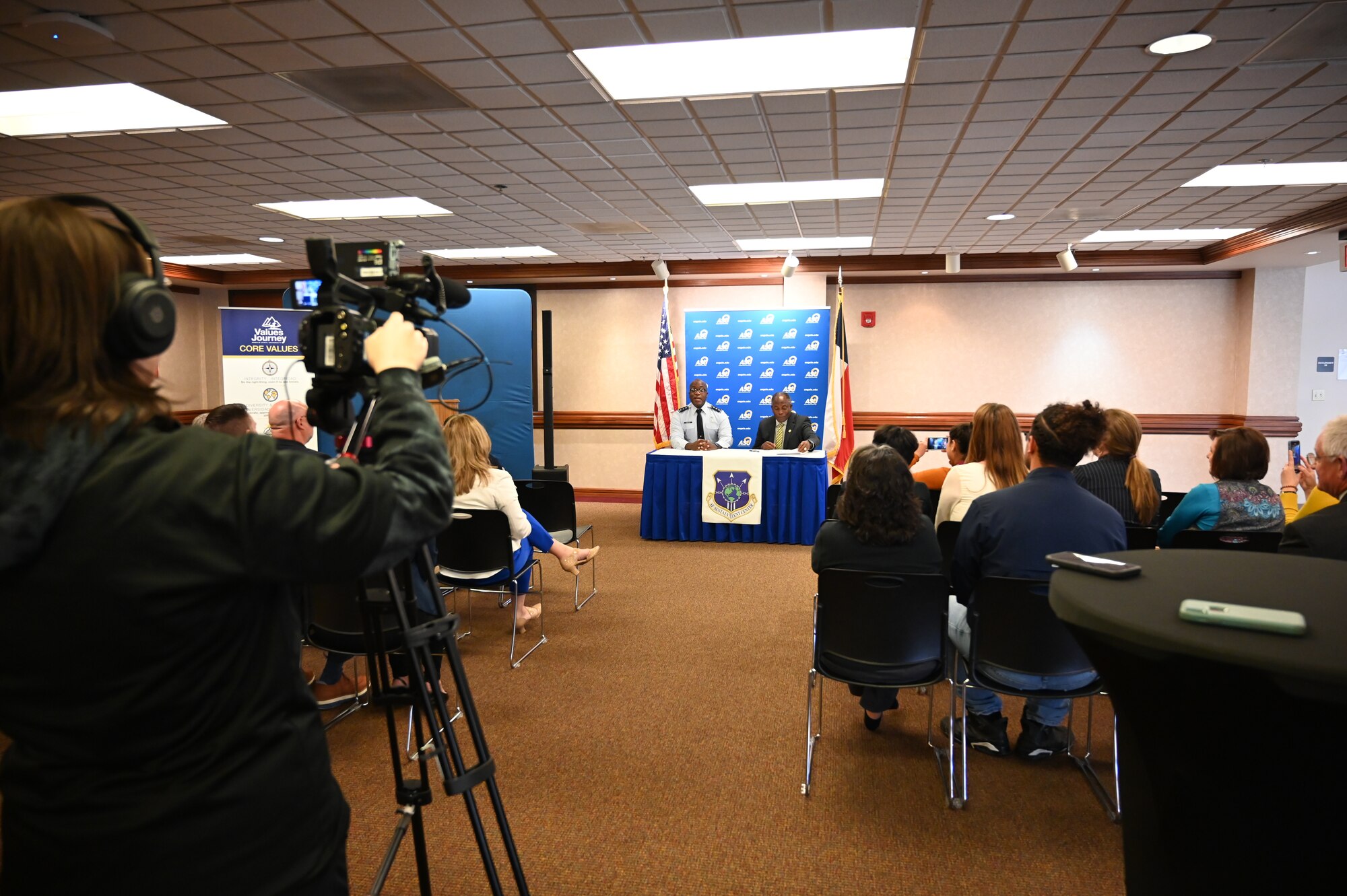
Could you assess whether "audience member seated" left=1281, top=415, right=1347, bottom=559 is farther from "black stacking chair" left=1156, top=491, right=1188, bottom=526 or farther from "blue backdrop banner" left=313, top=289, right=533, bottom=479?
"blue backdrop banner" left=313, top=289, right=533, bottom=479

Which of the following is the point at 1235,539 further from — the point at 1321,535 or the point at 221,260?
the point at 221,260

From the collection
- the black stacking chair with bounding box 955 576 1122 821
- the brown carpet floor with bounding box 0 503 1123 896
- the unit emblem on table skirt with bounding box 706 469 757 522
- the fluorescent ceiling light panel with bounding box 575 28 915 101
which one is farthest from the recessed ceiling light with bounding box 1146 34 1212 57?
the unit emblem on table skirt with bounding box 706 469 757 522

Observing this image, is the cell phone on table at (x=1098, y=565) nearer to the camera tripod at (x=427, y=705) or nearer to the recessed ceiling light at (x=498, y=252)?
the camera tripod at (x=427, y=705)

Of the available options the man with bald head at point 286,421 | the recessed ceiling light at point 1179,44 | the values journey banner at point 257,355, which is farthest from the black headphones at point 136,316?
the values journey banner at point 257,355

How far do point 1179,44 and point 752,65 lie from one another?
1771mm

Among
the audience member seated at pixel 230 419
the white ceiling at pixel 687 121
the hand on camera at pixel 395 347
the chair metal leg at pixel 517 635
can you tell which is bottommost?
the chair metal leg at pixel 517 635

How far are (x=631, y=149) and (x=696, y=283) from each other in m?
4.80

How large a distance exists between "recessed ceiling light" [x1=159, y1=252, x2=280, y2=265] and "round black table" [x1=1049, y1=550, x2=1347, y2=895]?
32.2 ft

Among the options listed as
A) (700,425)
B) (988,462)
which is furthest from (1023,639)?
(700,425)

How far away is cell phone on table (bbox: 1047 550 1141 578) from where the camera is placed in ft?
3.43

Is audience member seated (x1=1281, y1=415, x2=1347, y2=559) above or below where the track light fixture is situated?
below

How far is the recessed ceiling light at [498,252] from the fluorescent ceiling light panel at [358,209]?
5.35ft

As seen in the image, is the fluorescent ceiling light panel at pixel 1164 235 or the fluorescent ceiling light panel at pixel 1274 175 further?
the fluorescent ceiling light panel at pixel 1164 235

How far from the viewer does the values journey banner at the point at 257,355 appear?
6125mm
